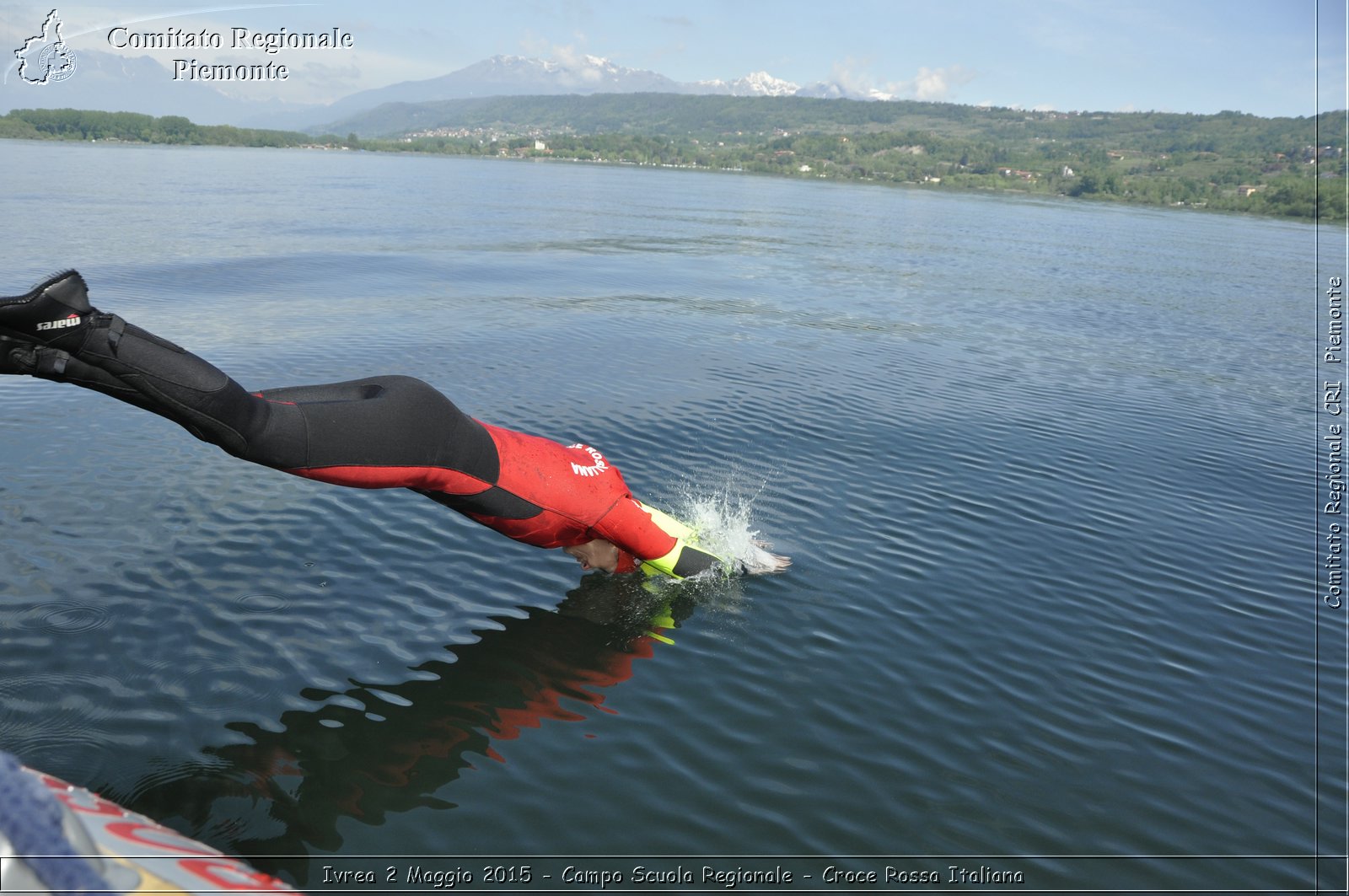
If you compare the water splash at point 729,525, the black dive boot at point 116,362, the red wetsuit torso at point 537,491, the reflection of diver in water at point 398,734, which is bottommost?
the reflection of diver in water at point 398,734

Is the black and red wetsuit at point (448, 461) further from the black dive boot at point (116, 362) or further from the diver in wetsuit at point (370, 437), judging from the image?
the black dive boot at point (116, 362)

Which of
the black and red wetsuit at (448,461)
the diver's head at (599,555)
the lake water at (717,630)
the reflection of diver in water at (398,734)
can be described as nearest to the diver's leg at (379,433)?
the black and red wetsuit at (448,461)

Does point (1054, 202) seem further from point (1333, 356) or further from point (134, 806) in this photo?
point (134, 806)

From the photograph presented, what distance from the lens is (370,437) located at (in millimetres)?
6809

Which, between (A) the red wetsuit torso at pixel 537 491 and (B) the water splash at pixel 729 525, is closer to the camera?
(A) the red wetsuit torso at pixel 537 491

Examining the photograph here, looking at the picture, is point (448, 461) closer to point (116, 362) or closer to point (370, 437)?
point (370, 437)

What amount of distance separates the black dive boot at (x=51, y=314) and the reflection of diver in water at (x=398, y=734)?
3.06 meters

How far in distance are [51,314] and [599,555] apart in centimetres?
563

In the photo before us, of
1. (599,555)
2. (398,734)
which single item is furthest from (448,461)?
(599,555)

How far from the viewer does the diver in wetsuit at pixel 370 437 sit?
5.43m

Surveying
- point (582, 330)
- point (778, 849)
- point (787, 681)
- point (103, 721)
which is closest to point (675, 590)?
point (787, 681)

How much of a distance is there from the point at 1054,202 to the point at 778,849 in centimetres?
14606

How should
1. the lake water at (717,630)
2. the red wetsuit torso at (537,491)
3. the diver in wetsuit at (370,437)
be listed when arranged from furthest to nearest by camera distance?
the red wetsuit torso at (537,491)
the lake water at (717,630)
the diver in wetsuit at (370,437)

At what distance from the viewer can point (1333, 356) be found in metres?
27.8
